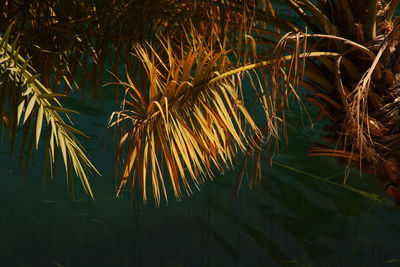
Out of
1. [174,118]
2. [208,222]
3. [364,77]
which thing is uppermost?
[364,77]

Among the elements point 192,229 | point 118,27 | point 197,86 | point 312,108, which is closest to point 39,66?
point 118,27

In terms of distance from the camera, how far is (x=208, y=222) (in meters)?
4.60

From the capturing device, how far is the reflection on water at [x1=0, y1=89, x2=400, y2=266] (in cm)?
445

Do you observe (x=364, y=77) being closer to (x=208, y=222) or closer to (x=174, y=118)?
(x=174, y=118)

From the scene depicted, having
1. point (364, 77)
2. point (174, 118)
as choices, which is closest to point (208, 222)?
point (364, 77)

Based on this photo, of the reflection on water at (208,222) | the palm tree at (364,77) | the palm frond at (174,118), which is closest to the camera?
the palm frond at (174,118)

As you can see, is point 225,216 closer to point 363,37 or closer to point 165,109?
point 363,37

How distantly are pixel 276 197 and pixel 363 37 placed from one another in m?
2.49

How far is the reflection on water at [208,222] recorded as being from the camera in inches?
175

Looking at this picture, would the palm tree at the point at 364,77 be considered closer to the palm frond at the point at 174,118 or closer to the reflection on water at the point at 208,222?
the palm frond at the point at 174,118

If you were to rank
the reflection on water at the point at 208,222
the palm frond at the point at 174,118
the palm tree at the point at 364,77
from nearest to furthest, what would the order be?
1. the palm frond at the point at 174,118
2. the palm tree at the point at 364,77
3. the reflection on water at the point at 208,222

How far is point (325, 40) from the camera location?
96.6 inches

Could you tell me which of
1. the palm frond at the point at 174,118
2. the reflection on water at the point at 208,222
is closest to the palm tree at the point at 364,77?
the palm frond at the point at 174,118

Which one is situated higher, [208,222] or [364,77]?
[364,77]
